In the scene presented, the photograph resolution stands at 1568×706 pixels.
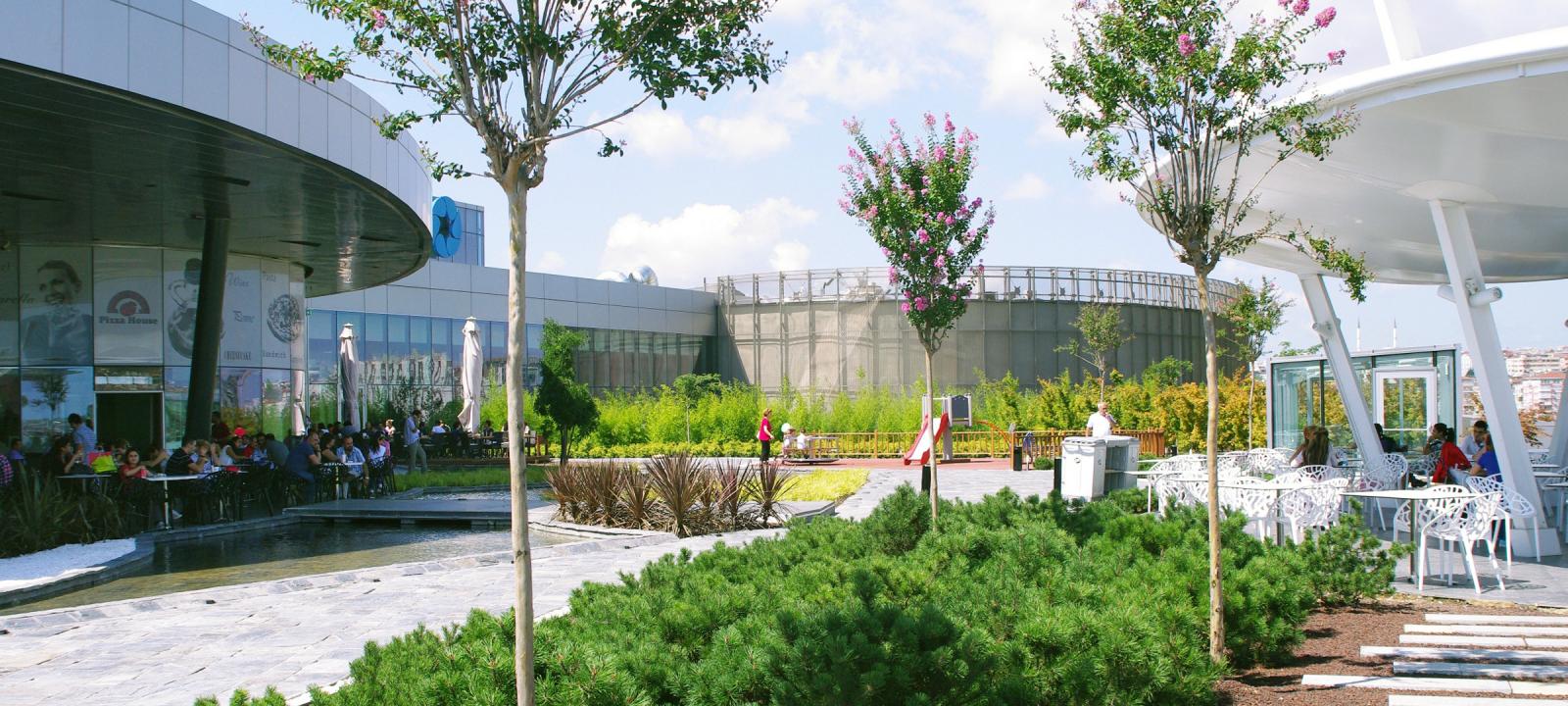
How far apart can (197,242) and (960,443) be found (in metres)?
19.7

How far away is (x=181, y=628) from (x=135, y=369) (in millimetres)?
14616

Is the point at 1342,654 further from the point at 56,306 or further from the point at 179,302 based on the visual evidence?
the point at 56,306

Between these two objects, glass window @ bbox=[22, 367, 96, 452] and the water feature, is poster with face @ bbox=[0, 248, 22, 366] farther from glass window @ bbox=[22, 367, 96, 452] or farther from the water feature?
the water feature

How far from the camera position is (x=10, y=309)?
2027 centimetres

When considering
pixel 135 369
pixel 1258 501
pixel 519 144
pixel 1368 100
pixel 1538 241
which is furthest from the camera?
pixel 135 369

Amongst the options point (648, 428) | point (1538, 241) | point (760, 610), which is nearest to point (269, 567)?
point (760, 610)

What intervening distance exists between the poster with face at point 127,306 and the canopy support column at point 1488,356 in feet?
66.8

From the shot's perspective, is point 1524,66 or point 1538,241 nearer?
point 1524,66

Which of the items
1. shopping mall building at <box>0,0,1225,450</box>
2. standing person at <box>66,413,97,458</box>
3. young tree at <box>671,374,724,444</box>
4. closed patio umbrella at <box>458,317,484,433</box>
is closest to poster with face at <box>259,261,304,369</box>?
shopping mall building at <box>0,0,1225,450</box>

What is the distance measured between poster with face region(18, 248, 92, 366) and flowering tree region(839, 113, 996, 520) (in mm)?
14731

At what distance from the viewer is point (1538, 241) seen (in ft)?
52.8

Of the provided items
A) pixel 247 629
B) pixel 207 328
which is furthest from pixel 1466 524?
pixel 207 328

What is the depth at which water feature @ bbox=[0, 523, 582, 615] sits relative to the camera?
10992mm

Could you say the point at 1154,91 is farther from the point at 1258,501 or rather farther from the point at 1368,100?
the point at 1258,501
